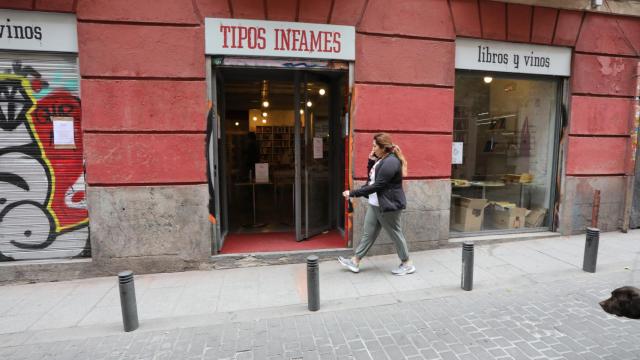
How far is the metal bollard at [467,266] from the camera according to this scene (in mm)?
4188

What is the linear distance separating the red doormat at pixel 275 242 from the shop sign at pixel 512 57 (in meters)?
3.81

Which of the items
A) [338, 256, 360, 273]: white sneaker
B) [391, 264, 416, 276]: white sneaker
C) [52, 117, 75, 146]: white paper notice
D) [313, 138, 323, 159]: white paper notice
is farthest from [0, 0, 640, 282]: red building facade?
[313, 138, 323, 159]: white paper notice

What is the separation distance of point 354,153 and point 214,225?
8.18ft

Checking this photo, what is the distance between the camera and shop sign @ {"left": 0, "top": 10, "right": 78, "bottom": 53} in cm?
451

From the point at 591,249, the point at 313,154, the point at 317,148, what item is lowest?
the point at 591,249

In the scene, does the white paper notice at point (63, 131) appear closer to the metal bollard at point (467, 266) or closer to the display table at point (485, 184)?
the metal bollard at point (467, 266)

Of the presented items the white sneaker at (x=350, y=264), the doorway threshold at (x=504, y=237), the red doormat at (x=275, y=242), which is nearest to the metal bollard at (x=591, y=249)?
the doorway threshold at (x=504, y=237)

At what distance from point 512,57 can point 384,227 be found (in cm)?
410

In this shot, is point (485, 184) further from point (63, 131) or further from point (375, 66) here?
point (63, 131)

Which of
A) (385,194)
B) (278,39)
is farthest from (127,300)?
(278,39)

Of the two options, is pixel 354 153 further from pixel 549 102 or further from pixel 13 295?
pixel 13 295

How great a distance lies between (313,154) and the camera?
6.33 metres

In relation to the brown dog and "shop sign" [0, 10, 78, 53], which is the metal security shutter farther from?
the brown dog

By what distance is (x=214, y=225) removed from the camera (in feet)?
17.2
